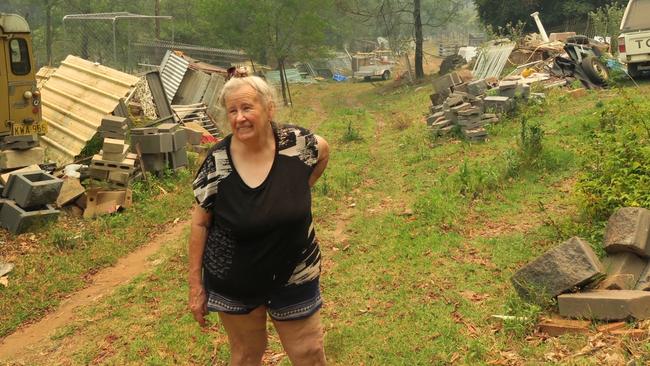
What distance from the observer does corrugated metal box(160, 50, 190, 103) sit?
19.3 metres

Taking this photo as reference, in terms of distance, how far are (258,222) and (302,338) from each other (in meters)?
0.73

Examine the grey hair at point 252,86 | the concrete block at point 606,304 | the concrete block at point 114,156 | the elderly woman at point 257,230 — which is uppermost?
the grey hair at point 252,86

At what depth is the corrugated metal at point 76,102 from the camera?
1140 cm

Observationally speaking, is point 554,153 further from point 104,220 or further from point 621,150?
point 104,220

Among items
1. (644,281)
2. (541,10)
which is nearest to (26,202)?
(644,281)

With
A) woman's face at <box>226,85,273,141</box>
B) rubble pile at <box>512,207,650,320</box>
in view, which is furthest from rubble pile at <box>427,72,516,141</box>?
woman's face at <box>226,85,273,141</box>

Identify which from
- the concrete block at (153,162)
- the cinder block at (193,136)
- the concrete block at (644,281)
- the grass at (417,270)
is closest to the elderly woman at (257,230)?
the grass at (417,270)

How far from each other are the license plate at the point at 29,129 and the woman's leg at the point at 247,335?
894 cm

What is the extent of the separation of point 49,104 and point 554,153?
1011cm

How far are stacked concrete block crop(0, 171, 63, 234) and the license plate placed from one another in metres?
2.22

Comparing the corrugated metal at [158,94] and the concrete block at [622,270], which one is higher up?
the concrete block at [622,270]

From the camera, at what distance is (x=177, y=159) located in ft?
37.7

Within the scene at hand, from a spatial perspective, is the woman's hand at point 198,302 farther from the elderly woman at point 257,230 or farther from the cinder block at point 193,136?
the cinder block at point 193,136

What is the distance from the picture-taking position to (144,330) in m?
5.56
